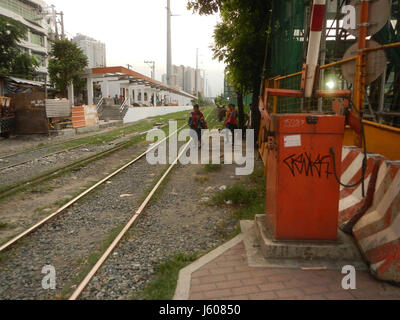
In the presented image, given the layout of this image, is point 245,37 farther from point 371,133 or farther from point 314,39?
point 314,39

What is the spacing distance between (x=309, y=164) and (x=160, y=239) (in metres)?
2.41

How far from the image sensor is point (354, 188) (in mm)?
4332

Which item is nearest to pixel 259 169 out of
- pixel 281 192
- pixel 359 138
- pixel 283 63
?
pixel 283 63

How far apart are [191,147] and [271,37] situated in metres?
5.23

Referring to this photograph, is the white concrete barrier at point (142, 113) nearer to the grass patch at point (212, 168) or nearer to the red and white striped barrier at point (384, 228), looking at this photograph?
the grass patch at point (212, 168)

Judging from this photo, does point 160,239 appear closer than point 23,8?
Yes

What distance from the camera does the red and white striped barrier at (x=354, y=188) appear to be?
12.2 feet

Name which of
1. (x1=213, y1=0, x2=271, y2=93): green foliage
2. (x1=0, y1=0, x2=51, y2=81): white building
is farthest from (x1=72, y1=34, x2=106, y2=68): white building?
(x1=213, y1=0, x2=271, y2=93): green foliage

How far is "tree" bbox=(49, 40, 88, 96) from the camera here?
28062 millimetres

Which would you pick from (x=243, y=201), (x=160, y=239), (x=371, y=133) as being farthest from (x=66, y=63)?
(x=371, y=133)

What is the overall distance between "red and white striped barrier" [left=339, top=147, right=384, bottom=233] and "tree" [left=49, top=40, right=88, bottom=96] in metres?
28.0

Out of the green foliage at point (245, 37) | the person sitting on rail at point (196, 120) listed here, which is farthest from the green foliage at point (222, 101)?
the person sitting on rail at point (196, 120)

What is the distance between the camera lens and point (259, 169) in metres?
8.92

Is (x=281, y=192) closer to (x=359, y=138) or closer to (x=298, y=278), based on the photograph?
(x=298, y=278)
